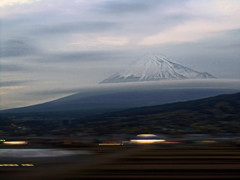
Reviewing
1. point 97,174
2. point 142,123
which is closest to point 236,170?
point 97,174

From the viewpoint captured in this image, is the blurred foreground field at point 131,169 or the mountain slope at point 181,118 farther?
the mountain slope at point 181,118

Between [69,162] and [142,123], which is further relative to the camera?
[142,123]

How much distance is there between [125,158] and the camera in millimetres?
33125

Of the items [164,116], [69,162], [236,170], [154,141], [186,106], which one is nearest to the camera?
[236,170]

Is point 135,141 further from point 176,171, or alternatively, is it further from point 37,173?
point 37,173

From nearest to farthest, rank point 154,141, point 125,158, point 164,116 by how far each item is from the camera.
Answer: point 125,158 < point 154,141 < point 164,116

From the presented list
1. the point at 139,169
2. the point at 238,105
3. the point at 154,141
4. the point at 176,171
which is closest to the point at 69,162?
the point at 139,169

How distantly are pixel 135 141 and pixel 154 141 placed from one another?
2655 millimetres

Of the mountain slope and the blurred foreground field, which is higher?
the blurred foreground field

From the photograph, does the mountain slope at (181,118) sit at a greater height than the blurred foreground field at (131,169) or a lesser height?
lesser

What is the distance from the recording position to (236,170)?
2566cm

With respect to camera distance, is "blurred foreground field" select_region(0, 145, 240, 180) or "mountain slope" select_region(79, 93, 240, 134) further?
"mountain slope" select_region(79, 93, 240, 134)

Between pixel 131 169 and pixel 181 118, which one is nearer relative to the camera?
pixel 131 169

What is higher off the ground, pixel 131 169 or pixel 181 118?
pixel 131 169
